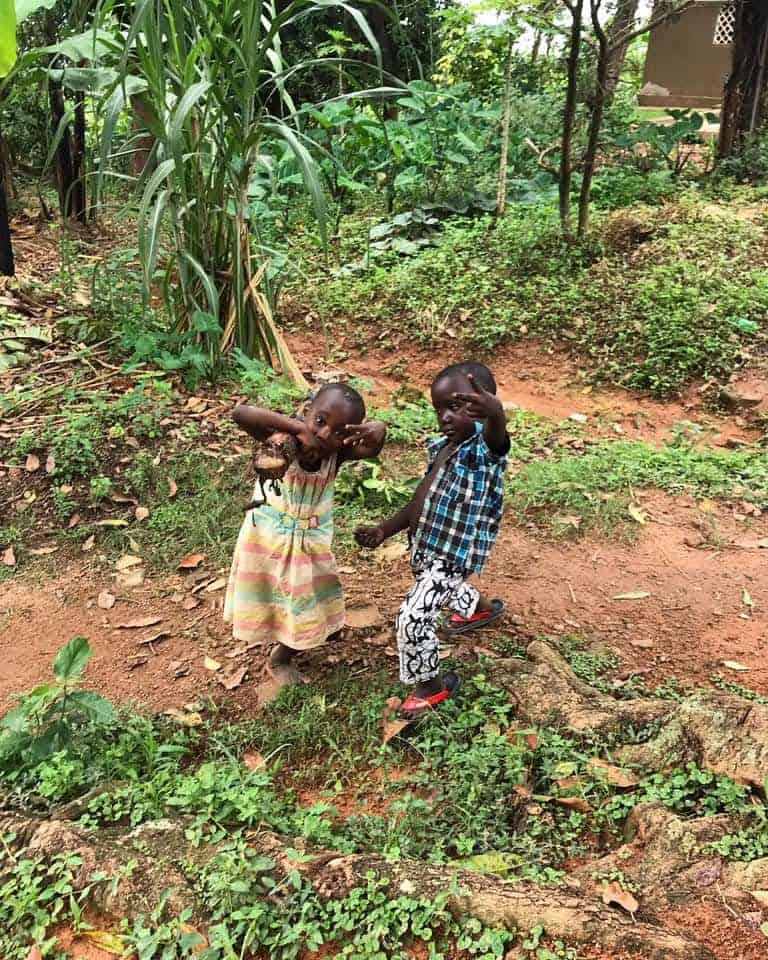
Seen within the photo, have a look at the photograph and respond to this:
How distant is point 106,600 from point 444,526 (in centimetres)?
161

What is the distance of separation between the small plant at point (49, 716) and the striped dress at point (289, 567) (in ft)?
1.60

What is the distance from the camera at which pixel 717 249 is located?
21.6ft

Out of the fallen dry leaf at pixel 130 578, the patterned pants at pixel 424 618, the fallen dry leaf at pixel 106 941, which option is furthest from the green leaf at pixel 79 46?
the fallen dry leaf at pixel 106 941

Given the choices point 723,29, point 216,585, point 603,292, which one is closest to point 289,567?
point 216,585

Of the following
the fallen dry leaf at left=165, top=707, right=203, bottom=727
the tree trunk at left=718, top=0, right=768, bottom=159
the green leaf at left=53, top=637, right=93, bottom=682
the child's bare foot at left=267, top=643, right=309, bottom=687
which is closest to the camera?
the green leaf at left=53, top=637, right=93, bottom=682

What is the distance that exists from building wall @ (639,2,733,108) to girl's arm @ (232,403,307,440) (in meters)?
13.0

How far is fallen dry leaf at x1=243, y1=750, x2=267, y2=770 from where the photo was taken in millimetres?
2305

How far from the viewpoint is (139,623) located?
10.3 feet

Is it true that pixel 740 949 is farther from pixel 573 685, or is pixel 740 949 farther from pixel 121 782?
pixel 121 782

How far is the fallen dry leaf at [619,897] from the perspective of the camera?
1.63 m

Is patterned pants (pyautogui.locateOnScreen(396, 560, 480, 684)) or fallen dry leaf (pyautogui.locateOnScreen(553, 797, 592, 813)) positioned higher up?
patterned pants (pyautogui.locateOnScreen(396, 560, 480, 684))

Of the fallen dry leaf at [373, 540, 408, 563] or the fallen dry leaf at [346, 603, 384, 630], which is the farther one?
the fallen dry leaf at [373, 540, 408, 563]

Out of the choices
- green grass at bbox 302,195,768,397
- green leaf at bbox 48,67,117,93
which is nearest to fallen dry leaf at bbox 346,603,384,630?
green leaf at bbox 48,67,117,93

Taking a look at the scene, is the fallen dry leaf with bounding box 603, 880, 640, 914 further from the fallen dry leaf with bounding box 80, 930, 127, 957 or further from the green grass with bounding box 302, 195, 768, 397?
the green grass with bounding box 302, 195, 768, 397
